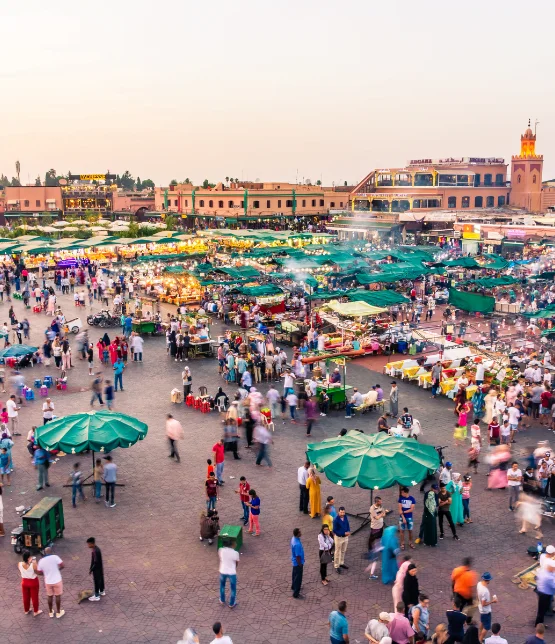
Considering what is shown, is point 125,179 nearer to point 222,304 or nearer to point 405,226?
point 405,226

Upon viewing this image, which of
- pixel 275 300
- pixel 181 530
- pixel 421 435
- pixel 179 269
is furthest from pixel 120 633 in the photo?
pixel 179 269

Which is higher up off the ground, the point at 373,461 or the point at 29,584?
the point at 373,461

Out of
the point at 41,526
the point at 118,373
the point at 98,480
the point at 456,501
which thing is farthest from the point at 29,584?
the point at 118,373

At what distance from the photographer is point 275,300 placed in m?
30.3

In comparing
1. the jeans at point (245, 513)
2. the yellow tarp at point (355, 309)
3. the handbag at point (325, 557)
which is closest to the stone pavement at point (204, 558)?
the jeans at point (245, 513)

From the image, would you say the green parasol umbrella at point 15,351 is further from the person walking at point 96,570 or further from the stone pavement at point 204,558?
the person walking at point 96,570

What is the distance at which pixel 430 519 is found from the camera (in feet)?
35.6

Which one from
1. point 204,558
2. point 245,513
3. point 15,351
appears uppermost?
point 15,351

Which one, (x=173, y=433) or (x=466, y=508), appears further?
(x=173, y=433)

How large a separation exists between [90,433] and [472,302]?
2053 centimetres

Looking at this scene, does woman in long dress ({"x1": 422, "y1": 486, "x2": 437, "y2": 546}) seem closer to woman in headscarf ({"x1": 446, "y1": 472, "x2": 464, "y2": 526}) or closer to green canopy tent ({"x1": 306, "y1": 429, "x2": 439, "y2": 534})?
green canopy tent ({"x1": 306, "y1": 429, "x2": 439, "y2": 534})

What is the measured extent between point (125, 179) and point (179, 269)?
155667 millimetres

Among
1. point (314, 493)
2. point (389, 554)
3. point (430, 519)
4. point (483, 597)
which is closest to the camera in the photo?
point (483, 597)

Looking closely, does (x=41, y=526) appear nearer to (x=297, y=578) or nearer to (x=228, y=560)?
(x=228, y=560)
